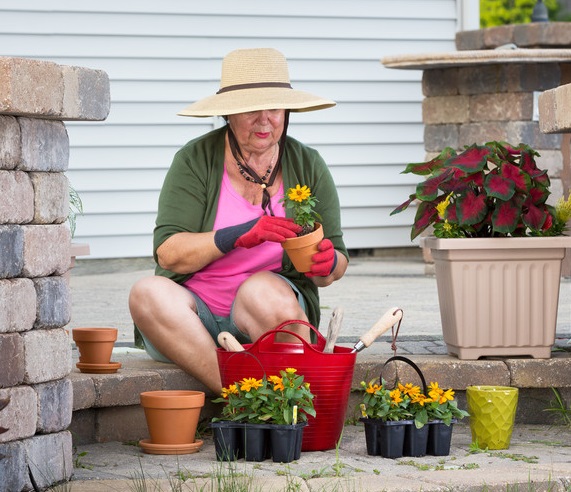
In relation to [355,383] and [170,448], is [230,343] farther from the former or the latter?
[355,383]

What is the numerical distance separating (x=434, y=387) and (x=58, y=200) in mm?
1254

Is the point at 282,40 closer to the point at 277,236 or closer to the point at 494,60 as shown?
the point at 494,60

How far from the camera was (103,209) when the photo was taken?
859cm

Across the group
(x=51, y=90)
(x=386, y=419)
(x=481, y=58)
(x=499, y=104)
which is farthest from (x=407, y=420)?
(x=499, y=104)

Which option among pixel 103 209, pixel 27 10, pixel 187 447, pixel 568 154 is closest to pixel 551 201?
pixel 568 154

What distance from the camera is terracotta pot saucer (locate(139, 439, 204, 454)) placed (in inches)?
146

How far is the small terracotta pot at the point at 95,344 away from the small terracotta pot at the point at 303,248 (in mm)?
655

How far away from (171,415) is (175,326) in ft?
1.25

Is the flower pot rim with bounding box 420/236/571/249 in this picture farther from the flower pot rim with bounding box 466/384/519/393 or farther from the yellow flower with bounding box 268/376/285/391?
the yellow flower with bounding box 268/376/285/391

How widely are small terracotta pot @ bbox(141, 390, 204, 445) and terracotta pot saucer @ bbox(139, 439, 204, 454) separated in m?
0.02

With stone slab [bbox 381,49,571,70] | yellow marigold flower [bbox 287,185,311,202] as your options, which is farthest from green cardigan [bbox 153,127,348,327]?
stone slab [bbox 381,49,571,70]

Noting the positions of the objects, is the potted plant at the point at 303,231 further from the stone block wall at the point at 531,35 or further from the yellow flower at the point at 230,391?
the stone block wall at the point at 531,35

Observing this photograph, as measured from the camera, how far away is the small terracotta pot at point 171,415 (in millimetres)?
3703

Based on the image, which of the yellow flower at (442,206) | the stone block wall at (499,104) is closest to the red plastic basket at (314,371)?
the yellow flower at (442,206)
